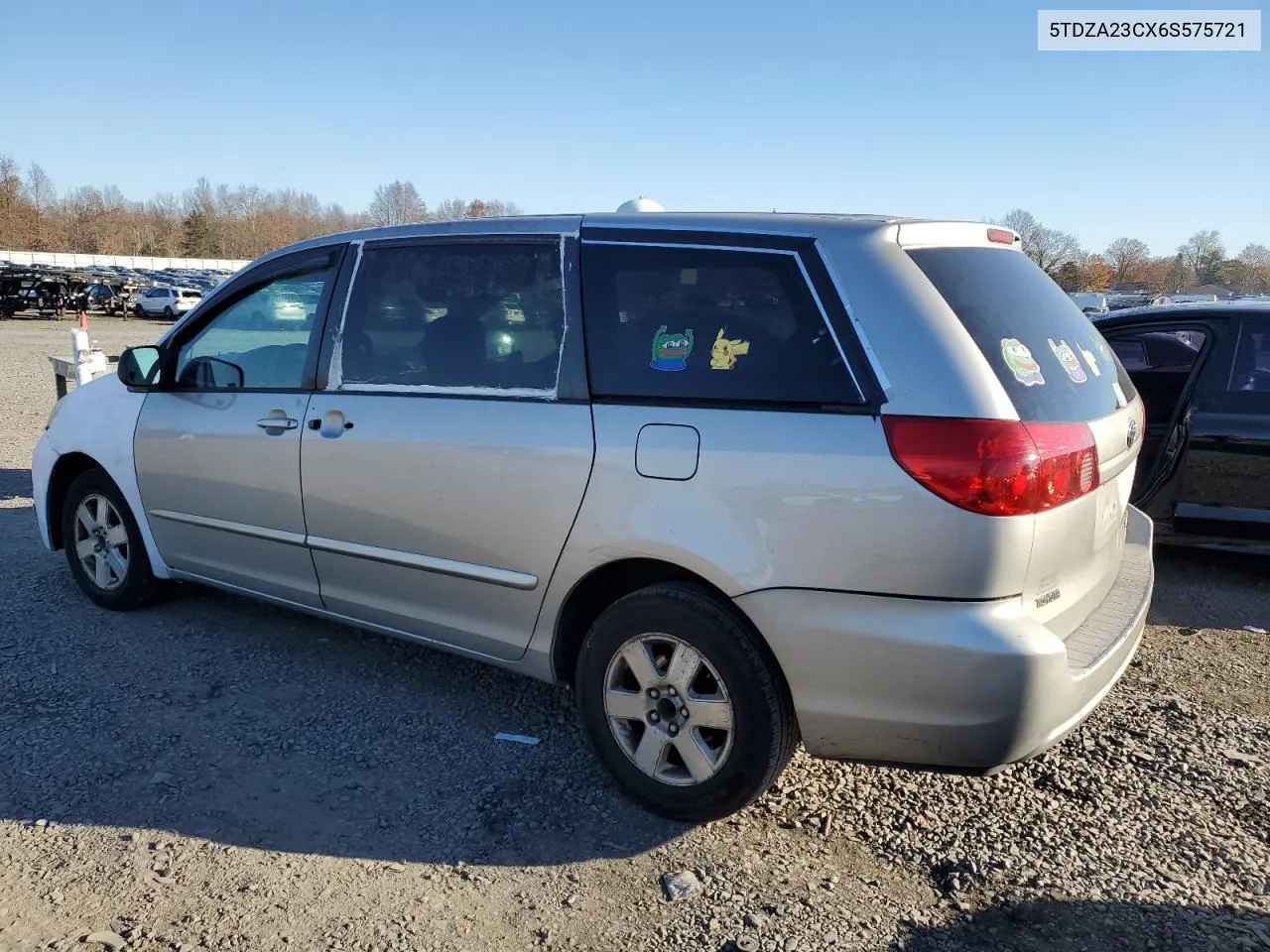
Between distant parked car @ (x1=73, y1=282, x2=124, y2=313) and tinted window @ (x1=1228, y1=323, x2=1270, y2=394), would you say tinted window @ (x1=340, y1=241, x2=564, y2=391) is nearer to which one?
tinted window @ (x1=1228, y1=323, x2=1270, y2=394)

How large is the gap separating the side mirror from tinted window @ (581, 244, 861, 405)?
7.99ft

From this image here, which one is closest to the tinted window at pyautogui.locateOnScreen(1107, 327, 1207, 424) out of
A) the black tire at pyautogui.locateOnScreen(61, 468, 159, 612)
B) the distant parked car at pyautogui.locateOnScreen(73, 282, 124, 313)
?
the black tire at pyautogui.locateOnScreen(61, 468, 159, 612)

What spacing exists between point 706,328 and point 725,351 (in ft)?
0.37

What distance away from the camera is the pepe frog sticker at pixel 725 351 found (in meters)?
2.97

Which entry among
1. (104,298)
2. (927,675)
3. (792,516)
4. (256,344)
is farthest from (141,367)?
(104,298)

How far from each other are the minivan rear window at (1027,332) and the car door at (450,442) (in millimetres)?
1195

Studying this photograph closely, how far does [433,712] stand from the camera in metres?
3.92

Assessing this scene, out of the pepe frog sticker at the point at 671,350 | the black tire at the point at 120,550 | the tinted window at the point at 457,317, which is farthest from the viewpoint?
the black tire at the point at 120,550

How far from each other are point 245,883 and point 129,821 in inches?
22.2

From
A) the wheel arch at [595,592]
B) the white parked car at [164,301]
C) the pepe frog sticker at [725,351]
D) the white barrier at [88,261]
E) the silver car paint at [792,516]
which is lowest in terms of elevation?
the wheel arch at [595,592]

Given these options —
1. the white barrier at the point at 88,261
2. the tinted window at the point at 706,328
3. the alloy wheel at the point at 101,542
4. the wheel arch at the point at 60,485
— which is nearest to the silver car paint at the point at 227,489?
the alloy wheel at the point at 101,542

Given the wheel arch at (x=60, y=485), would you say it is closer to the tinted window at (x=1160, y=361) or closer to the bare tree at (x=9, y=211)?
the tinted window at (x=1160, y=361)

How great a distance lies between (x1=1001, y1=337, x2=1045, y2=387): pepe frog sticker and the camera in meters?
2.78

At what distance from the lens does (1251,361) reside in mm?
5520
